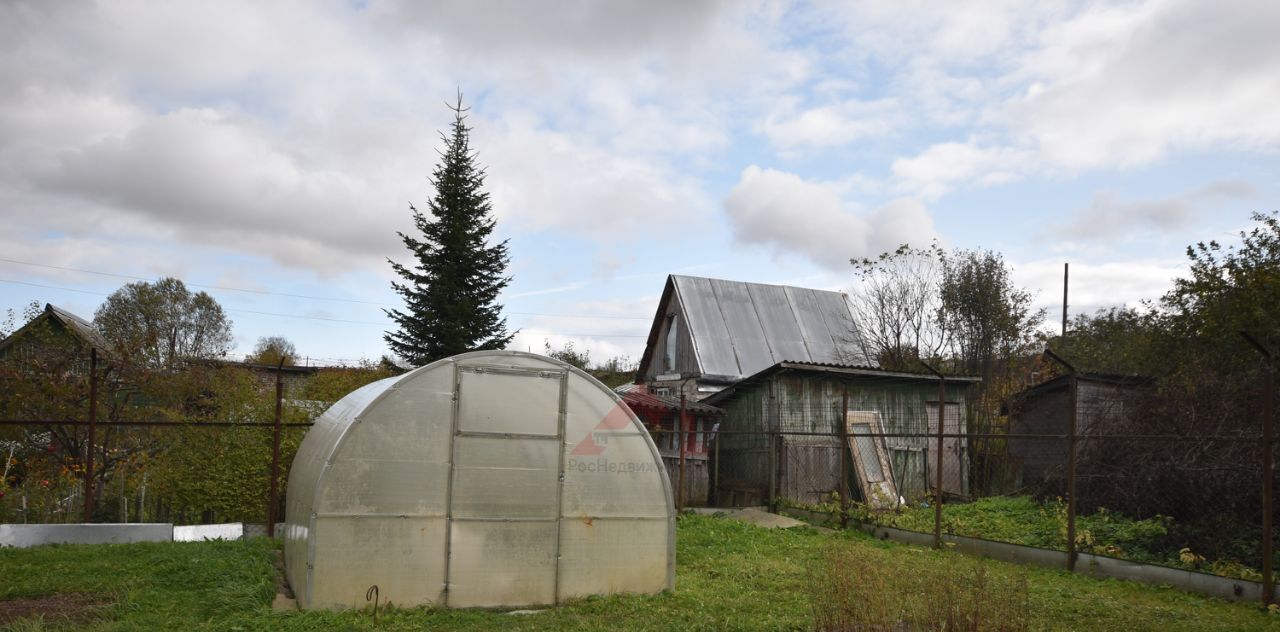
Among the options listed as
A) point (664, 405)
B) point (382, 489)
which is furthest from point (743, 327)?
point (382, 489)

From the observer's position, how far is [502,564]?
29.1ft

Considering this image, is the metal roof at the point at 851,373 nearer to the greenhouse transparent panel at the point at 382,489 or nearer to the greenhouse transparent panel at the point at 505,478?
the greenhouse transparent panel at the point at 505,478

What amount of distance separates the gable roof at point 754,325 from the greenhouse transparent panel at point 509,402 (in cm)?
1440

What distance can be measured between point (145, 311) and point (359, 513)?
1622 inches

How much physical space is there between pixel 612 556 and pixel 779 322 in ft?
57.4

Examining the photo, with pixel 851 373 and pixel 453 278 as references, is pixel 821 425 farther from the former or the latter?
pixel 453 278

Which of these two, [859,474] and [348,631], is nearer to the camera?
[348,631]

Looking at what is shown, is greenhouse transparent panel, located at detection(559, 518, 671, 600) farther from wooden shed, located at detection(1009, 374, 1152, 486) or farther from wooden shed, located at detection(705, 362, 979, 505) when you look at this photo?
wooden shed, located at detection(1009, 374, 1152, 486)

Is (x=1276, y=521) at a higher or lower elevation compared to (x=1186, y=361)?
lower

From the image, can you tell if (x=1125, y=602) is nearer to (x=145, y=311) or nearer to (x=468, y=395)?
(x=468, y=395)

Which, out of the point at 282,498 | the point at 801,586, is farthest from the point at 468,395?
the point at 282,498

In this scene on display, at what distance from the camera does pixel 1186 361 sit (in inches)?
636

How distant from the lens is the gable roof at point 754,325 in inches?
956

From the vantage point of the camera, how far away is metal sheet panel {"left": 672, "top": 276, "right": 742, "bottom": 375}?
78.2 ft
